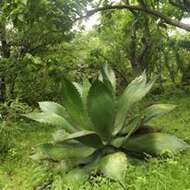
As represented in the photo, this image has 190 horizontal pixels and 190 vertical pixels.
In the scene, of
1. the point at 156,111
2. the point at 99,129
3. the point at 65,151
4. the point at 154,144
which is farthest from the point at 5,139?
the point at 154,144

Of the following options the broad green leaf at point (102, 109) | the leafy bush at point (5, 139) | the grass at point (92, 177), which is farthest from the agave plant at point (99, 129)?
the leafy bush at point (5, 139)

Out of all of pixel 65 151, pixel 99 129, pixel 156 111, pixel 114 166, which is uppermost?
pixel 156 111

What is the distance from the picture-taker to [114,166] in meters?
5.73

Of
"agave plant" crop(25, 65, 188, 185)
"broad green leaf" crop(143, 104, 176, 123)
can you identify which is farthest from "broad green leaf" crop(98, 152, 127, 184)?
"broad green leaf" crop(143, 104, 176, 123)

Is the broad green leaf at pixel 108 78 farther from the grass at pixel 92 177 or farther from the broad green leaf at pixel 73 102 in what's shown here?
the grass at pixel 92 177

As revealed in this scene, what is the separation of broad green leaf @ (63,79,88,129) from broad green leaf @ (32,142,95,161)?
0.31 m

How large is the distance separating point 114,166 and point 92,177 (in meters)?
0.34

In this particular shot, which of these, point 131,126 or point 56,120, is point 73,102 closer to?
point 56,120

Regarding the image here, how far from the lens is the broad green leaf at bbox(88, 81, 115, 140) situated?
621 cm

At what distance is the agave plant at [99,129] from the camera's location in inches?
246

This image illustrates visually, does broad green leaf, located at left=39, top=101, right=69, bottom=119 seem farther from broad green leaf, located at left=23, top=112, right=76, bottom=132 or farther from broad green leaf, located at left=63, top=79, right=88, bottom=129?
broad green leaf, located at left=63, top=79, right=88, bottom=129

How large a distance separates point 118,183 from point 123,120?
148cm

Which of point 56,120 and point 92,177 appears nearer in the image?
point 92,177

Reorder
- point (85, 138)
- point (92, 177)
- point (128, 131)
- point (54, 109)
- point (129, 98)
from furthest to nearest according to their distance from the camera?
point (54, 109), point (129, 98), point (128, 131), point (85, 138), point (92, 177)
